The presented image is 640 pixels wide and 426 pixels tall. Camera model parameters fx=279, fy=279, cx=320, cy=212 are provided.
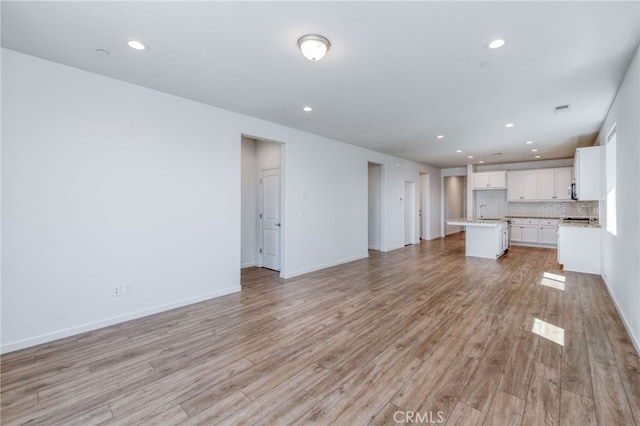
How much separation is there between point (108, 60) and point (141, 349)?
2.82 m

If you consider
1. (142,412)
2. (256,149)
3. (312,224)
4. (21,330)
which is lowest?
(142,412)

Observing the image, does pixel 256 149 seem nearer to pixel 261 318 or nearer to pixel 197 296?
pixel 197 296

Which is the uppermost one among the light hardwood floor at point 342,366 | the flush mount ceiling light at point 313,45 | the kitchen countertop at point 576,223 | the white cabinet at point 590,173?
the flush mount ceiling light at point 313,45

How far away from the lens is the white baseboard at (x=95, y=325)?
8.59ft

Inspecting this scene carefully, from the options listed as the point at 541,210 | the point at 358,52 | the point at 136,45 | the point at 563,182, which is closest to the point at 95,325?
the point at 136,45

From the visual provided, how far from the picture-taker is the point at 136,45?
2.48 meters

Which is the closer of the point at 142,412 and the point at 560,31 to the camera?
the point at 142,412

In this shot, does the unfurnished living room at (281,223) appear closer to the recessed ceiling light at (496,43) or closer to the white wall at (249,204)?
the recessed ceiling light at (496,43)

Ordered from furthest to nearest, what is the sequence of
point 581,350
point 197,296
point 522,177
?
point 522,177 → point 197,296 → point 581,350

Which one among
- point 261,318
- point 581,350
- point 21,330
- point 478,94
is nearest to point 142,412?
point 261,318

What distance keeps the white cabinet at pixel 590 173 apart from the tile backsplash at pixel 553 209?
3615mm

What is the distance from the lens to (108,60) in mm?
2748

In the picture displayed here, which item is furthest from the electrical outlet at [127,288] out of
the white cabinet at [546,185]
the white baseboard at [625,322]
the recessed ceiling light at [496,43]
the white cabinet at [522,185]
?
the white cabinet at [546,185]

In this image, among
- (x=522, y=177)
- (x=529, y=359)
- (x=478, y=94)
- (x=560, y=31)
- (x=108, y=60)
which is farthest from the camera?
(x=522, y=177)
